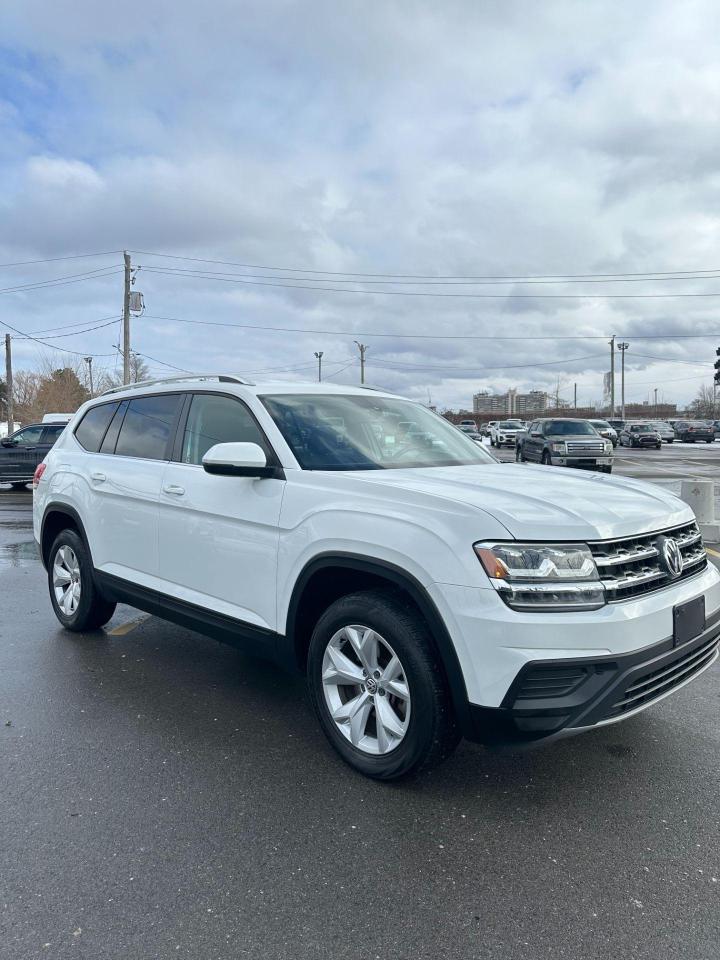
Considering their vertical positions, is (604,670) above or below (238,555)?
below

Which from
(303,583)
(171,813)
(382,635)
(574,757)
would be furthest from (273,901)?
(574,757)

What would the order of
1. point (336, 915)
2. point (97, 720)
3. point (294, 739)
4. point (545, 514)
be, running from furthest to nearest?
1. point (97, 720)
2. point (294, 739)
3. point (545, 514)
4. point (336, 915)

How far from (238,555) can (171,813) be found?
1.28m

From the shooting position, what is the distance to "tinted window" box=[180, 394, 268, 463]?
159 inches

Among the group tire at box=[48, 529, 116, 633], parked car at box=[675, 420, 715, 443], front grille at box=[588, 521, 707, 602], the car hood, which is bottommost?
tire at box=[48, 529, 116, 633]

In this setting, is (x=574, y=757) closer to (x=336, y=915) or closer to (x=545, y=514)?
(x=545, y=514)

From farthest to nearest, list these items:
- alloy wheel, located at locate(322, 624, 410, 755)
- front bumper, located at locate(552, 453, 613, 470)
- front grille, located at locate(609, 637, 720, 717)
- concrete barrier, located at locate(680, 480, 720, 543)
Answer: front bumper, located at locate(552, 453, 613, 470) → concrete barrier, located at locate(680, 480, 720, 543) → alloy wheel, located at locate(322, 624, 410, 755) → front grille, located at locate(609, 637, 720, 717)

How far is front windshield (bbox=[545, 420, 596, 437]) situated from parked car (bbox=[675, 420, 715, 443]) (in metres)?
31.8

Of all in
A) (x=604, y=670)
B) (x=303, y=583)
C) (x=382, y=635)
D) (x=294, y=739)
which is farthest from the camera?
(x=294, y=739)

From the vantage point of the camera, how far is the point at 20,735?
3684mm

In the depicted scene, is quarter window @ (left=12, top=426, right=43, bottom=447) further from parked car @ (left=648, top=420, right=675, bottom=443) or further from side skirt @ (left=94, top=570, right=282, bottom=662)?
parked car @ (left=648, top=420, right=675, bottom=443)

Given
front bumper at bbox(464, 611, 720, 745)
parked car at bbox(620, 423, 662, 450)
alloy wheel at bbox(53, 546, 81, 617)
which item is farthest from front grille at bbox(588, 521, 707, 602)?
parked car at bbox(620, 423, 662, 450)

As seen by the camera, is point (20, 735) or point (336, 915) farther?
point (20, 735)

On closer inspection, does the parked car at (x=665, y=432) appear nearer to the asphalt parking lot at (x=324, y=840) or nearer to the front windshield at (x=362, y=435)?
the front windshield at (x=362, y=435)
